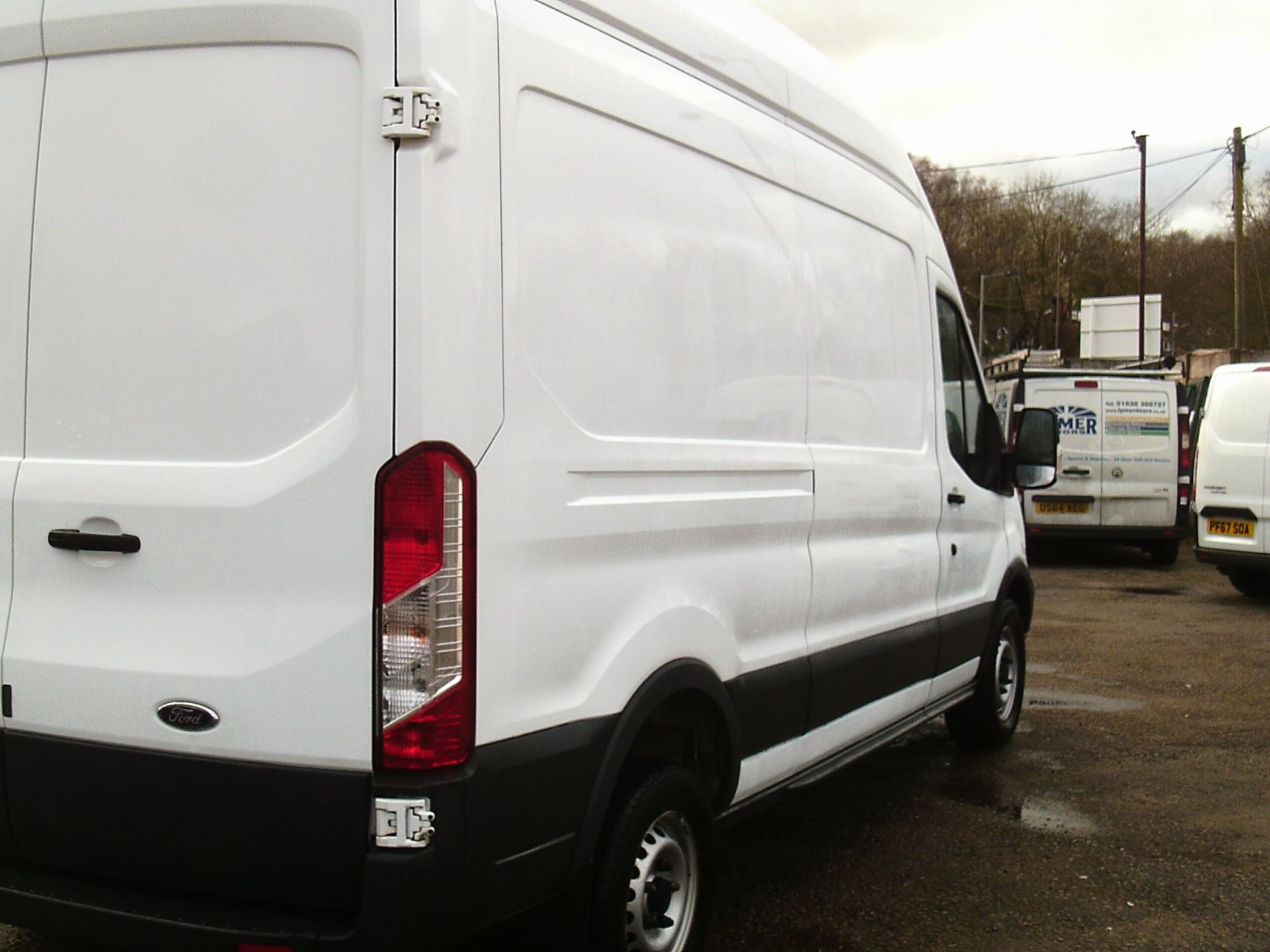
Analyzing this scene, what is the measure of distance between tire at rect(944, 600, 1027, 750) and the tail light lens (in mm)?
3673

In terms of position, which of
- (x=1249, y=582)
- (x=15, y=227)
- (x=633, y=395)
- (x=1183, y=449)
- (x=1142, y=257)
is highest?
(x=1142, y=257)

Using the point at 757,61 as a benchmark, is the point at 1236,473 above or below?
below

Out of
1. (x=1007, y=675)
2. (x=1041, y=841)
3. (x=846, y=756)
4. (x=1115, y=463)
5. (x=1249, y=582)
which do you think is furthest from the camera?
(x=1115, y=463)

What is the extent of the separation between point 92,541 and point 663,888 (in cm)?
155

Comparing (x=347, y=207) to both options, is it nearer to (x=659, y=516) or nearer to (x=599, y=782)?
(x=659, y=516)

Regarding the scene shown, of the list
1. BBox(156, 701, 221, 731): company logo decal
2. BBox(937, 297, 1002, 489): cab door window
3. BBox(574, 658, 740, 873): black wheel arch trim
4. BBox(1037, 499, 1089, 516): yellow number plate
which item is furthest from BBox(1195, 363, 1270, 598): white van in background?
BBox(156, 701, 221, 731): company logo decal

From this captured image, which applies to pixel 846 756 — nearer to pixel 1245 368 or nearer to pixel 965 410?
pixel 965 410

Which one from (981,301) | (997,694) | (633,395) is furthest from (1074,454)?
(981,301)

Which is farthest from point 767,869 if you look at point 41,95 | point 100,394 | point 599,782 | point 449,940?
point 41,95

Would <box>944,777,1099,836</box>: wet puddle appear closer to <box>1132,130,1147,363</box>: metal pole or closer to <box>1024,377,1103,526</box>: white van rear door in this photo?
<box>1024,377,1103,526</box>: white van rear door

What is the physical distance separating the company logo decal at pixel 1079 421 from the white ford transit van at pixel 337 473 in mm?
11654

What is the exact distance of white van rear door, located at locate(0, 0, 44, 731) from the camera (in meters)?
2.75

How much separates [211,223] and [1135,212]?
182ft

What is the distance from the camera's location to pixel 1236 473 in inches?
434
